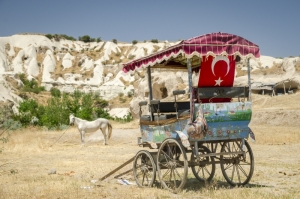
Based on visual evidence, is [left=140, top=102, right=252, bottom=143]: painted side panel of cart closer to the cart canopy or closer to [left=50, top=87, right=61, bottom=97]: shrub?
the cart canopy

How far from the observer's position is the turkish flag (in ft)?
25.7

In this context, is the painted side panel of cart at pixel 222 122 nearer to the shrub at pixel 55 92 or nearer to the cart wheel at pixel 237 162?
the cart wheel at pixel 237 162

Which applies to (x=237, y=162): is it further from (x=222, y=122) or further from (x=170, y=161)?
(x=170, y=161)

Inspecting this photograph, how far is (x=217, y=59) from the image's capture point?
7.91 m

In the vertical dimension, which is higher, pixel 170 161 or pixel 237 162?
pixel 170 161

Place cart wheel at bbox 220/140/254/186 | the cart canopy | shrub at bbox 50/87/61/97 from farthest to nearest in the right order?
shrub at bbox 50/87/61/97 < cart wheel at bbox 220/140/254/186 < the cart canopy

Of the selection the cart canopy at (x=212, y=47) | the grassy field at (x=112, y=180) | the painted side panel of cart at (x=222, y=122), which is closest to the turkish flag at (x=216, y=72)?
the cart canopy at (x=212, y=47)

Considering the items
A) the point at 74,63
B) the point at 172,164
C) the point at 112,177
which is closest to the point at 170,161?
the point at 172,164

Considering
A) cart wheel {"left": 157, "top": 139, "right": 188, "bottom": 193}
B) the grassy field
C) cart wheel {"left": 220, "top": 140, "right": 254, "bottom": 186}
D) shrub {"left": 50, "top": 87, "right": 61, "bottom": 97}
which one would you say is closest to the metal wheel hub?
cart wheel {"left": 157, "top": 139, "right": 188, "bottom": 193}

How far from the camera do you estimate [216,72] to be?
7922 mm

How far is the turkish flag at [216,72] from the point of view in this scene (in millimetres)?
7848

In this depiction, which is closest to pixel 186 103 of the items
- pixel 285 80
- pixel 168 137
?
pixel 168 137

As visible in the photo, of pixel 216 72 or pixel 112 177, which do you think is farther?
pixel 112 177

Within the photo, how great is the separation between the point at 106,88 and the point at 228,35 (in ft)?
283
